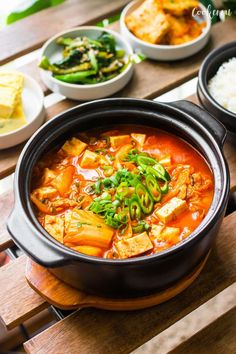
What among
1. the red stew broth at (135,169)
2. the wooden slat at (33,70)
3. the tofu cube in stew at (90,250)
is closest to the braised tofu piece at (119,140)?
the red stew broth at (135,169)

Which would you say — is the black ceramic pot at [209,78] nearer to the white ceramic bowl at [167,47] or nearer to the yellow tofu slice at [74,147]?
the white ceramic bowl at [167,47]

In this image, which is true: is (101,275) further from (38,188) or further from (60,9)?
(60,9)

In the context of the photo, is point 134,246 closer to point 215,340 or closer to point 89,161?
point 89,161

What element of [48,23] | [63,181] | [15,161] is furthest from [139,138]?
[48,23]

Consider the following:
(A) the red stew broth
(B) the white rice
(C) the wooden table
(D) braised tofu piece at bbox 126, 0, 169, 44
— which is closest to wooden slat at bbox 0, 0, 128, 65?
(D) braised tofu piece at bbox 126, 0, 169, 44

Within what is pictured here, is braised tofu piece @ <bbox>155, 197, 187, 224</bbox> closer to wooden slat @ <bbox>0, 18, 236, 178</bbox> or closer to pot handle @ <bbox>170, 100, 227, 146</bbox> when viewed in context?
pot handle @ <bbox>170, 100, 227, 146</bbox>
